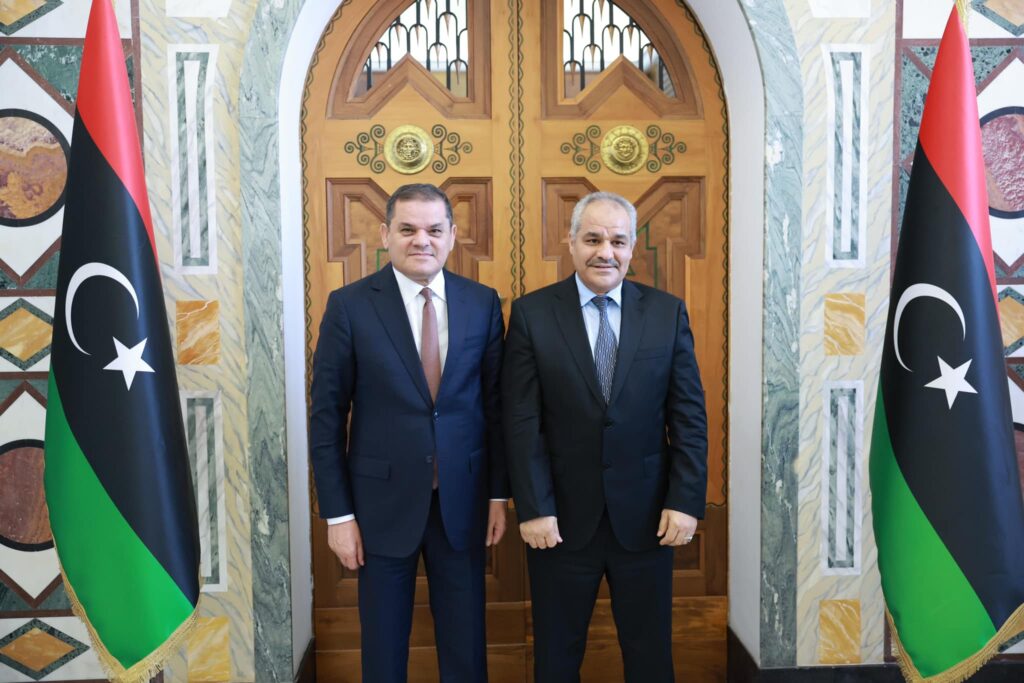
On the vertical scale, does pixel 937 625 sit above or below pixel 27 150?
below

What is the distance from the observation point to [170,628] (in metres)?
1.99

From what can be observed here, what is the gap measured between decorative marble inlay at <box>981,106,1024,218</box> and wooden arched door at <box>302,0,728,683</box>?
85 centimetres

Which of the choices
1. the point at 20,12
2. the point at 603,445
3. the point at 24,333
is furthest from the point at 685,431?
the point at 20,12

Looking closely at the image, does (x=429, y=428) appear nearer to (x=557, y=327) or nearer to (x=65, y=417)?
(x=557, y=327)

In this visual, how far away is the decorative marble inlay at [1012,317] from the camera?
246 centimetres

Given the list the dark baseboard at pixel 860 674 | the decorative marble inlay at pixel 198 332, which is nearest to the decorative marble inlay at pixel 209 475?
the decorative marble inlay at pixel 198 332

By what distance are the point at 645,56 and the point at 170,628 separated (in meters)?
2.43

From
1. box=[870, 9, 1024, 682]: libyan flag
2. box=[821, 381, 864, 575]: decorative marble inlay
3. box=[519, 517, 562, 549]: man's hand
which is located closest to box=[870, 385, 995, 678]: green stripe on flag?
box=[870, 9, 1024, 682]: libyan flag

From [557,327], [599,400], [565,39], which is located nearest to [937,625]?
[599,400]

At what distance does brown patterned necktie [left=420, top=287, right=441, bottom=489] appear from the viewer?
2.03 m

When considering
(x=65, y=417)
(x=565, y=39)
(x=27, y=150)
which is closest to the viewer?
(x=65, y=417)

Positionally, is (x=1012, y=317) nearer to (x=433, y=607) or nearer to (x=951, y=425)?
(x=951, y=425)

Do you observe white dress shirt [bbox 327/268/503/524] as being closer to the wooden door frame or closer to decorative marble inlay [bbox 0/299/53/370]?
the wooden door frame

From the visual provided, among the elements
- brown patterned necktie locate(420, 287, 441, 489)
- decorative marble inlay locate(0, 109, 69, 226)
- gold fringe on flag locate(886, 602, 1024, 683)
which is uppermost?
decorative marble inlay locate(0, 109, 69, 226)
